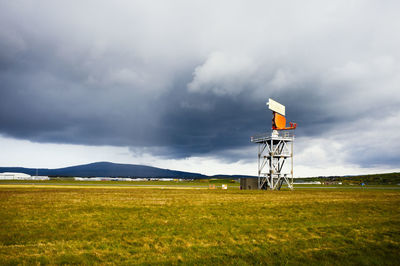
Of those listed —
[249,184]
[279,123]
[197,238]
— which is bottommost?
[249,184]

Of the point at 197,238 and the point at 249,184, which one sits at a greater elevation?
the point at 197,238

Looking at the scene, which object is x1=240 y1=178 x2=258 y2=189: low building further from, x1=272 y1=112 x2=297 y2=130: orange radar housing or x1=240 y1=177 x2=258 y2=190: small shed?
x1=272 y1=112 x2=297 y2=130: orange radar housing

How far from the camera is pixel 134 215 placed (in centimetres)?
1834

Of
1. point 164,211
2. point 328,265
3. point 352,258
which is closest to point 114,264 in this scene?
point 328,265

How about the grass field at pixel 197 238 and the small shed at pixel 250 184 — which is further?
the small shed at pixel 250 184

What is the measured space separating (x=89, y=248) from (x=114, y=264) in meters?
2.42

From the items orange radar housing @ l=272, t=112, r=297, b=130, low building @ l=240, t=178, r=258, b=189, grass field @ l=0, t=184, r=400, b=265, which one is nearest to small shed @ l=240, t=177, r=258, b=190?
low building @ l=240, t=178, r=258, b=189

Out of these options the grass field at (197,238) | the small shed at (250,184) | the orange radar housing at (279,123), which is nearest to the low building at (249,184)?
the small shed at (250,184)

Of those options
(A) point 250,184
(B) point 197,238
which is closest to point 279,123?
(A) point 250,184

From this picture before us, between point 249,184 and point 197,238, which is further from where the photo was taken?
point 249,184

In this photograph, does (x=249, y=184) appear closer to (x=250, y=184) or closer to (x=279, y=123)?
(x=250, y=184)

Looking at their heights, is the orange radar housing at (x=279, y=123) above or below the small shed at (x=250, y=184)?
above

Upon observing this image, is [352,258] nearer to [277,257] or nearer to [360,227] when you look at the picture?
[277,257]

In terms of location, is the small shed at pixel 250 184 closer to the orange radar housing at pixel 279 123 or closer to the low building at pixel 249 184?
the low building at pixel 249 184
